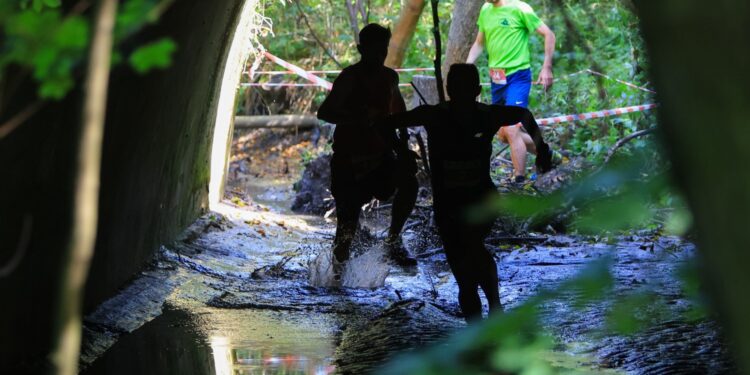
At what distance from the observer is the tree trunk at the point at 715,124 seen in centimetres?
185

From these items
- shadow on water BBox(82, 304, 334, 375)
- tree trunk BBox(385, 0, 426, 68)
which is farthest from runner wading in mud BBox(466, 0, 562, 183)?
shadow on water BBox(82, 304, 334, 375)

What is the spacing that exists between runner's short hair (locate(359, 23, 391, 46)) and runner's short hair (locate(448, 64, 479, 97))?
78.9 inches

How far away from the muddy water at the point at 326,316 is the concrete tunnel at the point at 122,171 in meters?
0.30

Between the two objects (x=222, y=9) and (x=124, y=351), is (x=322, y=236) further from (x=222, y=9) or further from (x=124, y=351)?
(x=124, y=351)

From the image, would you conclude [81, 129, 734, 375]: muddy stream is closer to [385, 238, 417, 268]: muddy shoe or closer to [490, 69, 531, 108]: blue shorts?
[385, 238, 417, 268]: muddy shoe

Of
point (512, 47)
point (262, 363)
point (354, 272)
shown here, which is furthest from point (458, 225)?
point (512, 47)

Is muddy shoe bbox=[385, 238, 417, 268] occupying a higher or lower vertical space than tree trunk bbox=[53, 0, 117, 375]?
lower

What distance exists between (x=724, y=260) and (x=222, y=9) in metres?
7.43

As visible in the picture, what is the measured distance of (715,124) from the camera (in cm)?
188

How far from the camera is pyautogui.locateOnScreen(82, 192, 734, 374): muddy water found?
5.71 meters

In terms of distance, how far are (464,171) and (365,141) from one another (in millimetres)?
2313

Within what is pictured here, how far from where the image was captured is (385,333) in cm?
651

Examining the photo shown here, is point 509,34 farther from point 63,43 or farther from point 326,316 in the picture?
point 63,43

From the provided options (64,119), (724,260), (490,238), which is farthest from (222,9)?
(724,260)
